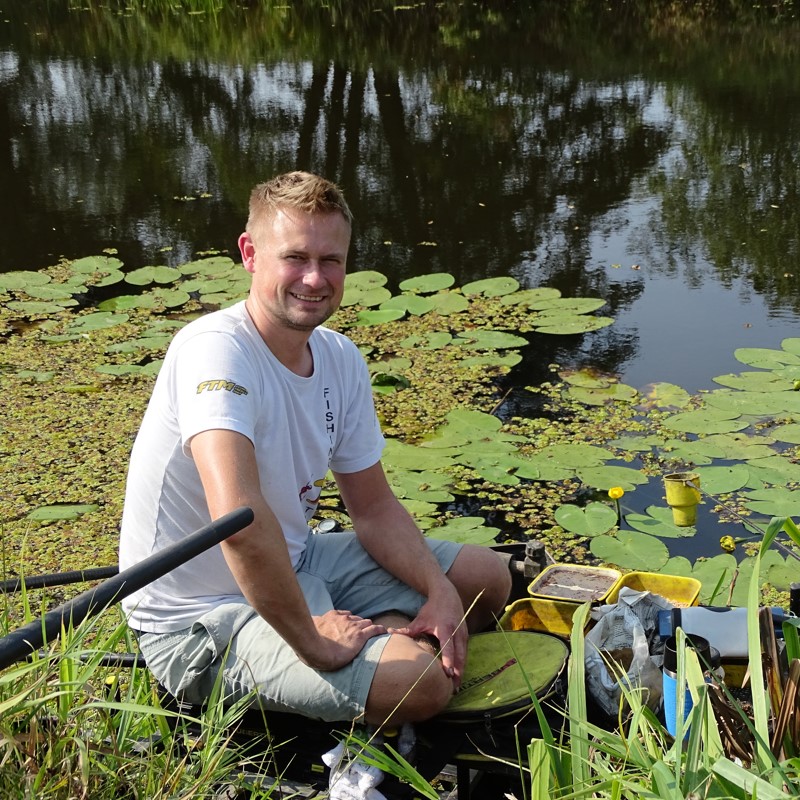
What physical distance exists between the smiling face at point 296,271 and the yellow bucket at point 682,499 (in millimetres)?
1591

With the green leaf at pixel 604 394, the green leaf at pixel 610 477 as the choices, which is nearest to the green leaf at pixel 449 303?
the green leaf at pixel 604 394

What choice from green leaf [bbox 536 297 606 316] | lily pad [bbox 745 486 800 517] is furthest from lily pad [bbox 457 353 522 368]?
lily pad [bbox 745 486 800 517]

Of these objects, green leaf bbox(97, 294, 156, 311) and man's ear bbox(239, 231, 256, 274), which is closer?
man's ear bbox(239, 231, 256, 274)

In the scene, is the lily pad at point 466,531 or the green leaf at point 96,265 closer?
the lily pad at point 466,531

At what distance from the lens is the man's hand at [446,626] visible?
1981mm

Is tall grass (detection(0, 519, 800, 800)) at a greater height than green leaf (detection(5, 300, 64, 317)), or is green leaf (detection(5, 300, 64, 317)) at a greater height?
tall grass (detection(0, 519, 800, 800))

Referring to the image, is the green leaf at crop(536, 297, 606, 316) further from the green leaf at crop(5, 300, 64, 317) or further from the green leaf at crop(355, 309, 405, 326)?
the green leaf at crop(5, 300, 64, 317)

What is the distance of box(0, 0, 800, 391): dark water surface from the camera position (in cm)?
590

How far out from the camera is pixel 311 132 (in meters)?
9.64

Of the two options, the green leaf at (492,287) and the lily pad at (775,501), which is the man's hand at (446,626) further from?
the green leaf at (492,287)

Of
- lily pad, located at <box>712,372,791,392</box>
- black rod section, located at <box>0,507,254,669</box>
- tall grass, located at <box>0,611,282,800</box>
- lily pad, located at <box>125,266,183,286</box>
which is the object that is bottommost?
lily pad, located at <box>125,266,183,286</box>

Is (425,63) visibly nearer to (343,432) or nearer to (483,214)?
(483,214)

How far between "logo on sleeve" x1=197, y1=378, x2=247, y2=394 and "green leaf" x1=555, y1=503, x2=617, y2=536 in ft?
5.54

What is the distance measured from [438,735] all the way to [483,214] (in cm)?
562
